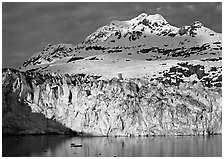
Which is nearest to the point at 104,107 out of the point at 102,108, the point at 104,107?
the point at 104,107

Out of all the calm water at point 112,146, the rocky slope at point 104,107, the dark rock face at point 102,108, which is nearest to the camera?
the calm water at point 112,146

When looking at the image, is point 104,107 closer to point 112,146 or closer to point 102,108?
point 102,108

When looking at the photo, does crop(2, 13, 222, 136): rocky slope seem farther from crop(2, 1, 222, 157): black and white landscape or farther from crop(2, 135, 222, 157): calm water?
crop(2, 135, 222, 157): calm water

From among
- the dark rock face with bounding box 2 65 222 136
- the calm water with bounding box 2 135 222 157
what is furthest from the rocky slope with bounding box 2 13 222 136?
the calm water with bounding box 2 135 222 157

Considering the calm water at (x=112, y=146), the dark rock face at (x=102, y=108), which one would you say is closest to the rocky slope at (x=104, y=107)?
the dark rock face at (x=102, y=108)

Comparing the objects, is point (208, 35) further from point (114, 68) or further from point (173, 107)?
point (173, 107)

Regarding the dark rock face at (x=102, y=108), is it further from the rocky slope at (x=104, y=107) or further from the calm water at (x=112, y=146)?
the calm water at (x=112, y=146)
